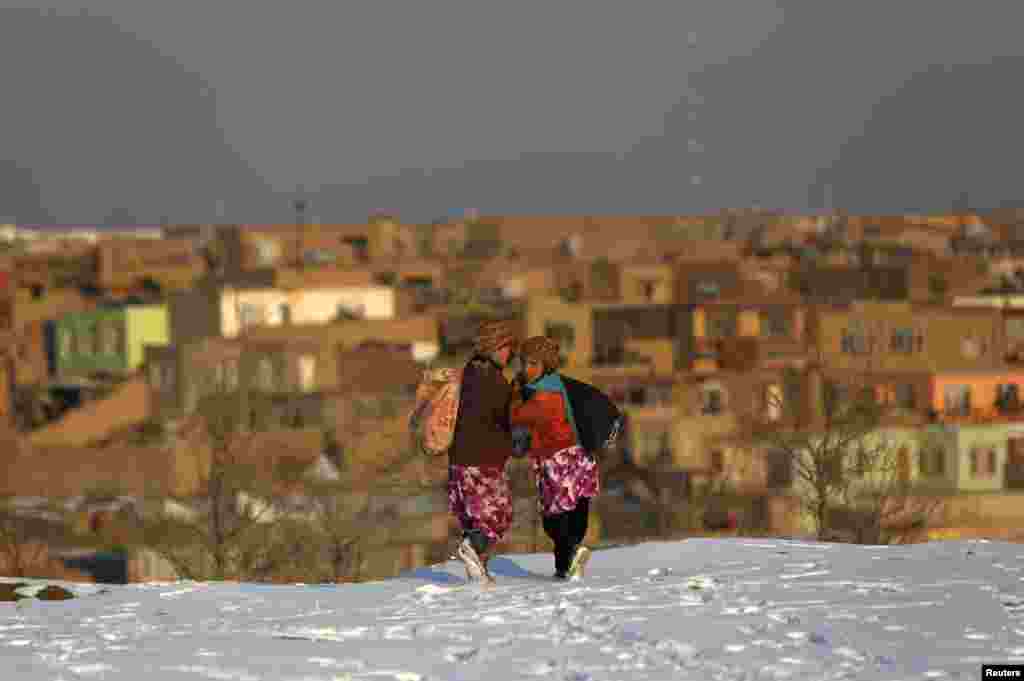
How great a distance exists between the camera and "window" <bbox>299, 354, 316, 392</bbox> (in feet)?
170

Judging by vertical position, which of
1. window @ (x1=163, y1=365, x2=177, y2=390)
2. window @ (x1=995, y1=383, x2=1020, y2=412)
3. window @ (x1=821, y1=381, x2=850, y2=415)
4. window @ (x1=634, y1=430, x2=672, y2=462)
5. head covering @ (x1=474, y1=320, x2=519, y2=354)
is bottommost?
window @ (x1=634, y1=430, x2=672, y2=462)

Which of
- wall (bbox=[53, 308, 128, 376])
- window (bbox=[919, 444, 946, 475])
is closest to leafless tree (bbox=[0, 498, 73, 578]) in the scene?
window (bbox=[919, 444, 946, 475])

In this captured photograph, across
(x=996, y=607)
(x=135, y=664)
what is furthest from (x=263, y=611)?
(x=996, y=607)

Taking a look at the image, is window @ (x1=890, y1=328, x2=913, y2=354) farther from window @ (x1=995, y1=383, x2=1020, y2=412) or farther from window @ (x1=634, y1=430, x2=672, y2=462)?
window @ (x1=634, y1=430, x2=672, y2=462)

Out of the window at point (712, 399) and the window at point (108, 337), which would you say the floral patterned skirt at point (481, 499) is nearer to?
the window at point (712, 399)

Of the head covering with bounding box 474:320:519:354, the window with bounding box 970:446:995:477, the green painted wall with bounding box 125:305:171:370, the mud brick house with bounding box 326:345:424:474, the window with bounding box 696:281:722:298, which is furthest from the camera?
the window with bounding box 696:281:722:298

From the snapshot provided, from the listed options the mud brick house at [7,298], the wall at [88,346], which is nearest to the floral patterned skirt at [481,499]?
the wall at [88,346]

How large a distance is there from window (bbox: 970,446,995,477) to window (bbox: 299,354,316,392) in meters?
16.1

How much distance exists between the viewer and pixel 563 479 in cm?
1056

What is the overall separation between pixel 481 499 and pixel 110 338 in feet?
176

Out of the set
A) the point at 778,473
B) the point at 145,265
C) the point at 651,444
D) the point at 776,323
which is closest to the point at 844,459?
the point at 778,473

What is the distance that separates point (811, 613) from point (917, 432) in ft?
106

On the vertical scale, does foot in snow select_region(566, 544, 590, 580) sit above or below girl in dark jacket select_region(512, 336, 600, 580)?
below

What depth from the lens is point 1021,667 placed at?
8.11 m
